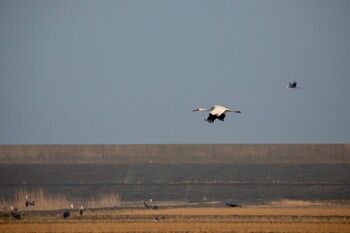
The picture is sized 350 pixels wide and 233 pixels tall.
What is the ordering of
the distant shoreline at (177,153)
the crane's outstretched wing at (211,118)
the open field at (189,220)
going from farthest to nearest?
the distant shoreline at (177,153), the open field at (189,220), the crane's outstretched wing at (211,118)

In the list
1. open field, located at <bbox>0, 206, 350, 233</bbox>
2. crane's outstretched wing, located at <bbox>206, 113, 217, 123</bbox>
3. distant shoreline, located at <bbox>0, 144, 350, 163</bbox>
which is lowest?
open field, located at <bbox>0, 206, 350, 233</bbox>

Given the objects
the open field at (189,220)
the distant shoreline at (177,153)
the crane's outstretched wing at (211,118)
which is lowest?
the open field at (189,220)

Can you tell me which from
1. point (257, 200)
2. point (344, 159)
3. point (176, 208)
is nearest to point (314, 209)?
point (176, 208)

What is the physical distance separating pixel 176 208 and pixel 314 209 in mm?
7252

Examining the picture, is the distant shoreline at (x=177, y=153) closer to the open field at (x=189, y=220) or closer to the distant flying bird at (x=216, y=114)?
the open field at (x=189, y=220)

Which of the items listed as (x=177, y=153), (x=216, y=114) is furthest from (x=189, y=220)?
(x=177, y=153)

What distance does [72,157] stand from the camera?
384 feet

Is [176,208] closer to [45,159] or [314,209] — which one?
[314,209]

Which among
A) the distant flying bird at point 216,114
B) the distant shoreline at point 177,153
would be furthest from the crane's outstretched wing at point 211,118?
the distant shoreline at point 177,153

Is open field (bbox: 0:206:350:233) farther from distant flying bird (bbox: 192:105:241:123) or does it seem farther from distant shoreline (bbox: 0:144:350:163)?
distant shoreline (bbox: 0:144:350:163)

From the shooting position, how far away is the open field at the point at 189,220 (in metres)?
67.6

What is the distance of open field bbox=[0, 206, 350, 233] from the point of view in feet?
222

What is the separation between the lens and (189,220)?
2874 inches

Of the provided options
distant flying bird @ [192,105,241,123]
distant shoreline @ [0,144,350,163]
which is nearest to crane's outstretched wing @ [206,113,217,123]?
distant flying bird @ [192,105,241,123]
